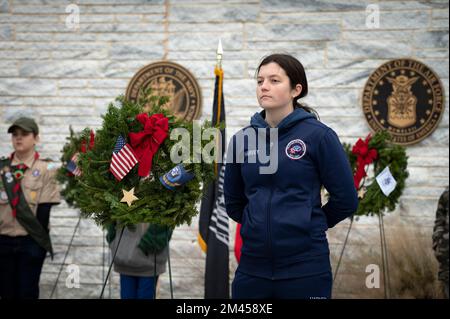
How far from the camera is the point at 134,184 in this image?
13.1 ft

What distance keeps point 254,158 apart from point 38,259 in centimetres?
353

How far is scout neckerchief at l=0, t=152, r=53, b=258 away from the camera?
5.83 m

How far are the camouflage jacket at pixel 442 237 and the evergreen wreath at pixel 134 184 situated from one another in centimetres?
237

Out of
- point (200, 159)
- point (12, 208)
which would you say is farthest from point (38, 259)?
point (200, 159)

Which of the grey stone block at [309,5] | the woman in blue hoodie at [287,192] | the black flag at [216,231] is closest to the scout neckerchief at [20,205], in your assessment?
the black flag at [216,231]

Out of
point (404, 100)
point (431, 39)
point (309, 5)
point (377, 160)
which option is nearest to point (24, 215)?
point (377, 160)

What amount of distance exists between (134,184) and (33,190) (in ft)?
7.68

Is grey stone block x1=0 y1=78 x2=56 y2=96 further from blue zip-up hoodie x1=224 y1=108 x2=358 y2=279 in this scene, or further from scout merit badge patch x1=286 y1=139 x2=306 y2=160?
scout merit badge patch x1=286 y1=139 x2=306 y2=160

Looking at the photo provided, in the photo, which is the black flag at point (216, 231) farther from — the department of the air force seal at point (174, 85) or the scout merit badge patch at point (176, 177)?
the department of the air force seal at point (174, 85)

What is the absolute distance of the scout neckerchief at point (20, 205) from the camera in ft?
19.1

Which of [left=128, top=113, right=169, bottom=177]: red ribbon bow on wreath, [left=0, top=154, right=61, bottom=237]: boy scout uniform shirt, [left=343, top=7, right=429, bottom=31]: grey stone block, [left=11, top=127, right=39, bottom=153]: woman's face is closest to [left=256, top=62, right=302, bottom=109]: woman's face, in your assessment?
[left=128, top=113, right=169, bottom=177]: red ribbon bow on wreath
